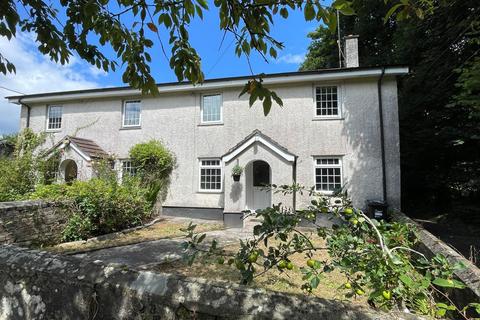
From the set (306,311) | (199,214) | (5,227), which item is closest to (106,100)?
(199,214)

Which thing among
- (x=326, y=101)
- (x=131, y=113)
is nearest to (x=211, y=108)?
(x=131, y=113)

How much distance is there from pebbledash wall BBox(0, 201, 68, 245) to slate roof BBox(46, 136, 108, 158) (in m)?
5.69

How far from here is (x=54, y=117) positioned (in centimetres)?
1545

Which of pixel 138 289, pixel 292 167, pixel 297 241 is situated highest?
pixel 292 167

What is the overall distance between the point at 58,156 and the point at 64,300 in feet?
45.4

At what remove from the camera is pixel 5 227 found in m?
6.59

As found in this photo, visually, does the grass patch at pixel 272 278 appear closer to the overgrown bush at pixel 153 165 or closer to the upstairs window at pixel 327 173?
the upstairs window at pixel 327 173

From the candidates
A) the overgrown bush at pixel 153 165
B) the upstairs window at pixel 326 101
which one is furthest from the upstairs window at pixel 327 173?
the overgrown bush at pixel 153 165

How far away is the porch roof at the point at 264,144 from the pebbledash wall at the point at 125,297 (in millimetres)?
9517

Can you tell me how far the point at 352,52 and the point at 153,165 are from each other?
10.6m

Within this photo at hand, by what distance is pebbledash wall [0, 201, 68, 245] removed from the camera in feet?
21.7

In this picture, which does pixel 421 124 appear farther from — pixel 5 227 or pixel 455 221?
pixel 5 227

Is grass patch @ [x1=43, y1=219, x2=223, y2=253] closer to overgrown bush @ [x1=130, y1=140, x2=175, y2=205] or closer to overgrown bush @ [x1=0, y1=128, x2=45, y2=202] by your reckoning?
overgrown bush @ [x1=130, y1=140, x2=175, y2=205]

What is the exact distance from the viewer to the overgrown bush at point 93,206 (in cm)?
815
